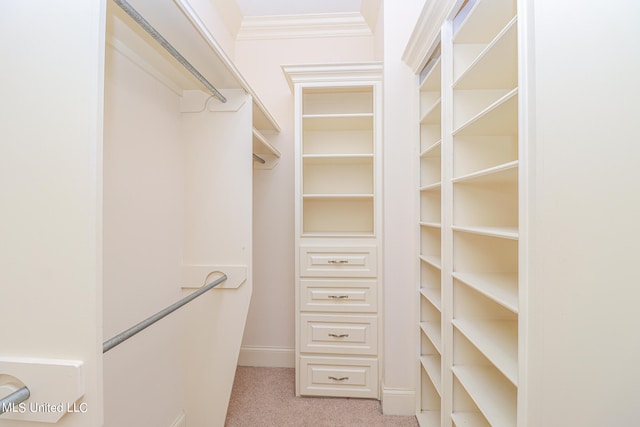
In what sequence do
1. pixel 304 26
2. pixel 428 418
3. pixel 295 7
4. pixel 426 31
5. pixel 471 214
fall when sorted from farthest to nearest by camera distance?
pixel 304 26
pixel 295 7
pixel 428 418
pixel 426 31
pixel 471 214

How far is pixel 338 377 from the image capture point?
192 cm

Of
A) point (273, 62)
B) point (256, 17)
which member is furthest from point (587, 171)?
point (256, 17)

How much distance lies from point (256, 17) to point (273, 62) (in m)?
0.38

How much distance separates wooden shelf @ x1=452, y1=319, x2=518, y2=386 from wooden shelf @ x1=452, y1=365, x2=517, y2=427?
16 cm

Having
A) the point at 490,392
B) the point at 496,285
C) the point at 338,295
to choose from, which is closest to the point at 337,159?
the point at 338,295

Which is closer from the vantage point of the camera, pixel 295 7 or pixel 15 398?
pixel 15 398

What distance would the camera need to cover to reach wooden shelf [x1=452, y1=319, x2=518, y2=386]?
34.0 inches

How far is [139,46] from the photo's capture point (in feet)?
3.82

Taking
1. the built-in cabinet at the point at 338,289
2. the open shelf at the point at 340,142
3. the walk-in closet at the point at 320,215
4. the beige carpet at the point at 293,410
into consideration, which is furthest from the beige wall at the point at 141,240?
the open shelf at the point at 340,142

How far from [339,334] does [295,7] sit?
2561 mm

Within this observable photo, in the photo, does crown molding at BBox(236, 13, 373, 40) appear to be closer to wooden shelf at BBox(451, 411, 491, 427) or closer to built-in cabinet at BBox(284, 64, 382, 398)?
built-in cabinet at BBox(284, 64, 382, 398)

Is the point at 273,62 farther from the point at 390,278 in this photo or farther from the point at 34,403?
the point at 34,403

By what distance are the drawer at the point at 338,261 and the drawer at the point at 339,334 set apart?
302mm

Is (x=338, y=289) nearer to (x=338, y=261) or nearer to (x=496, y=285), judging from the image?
(x=338, y=261)
